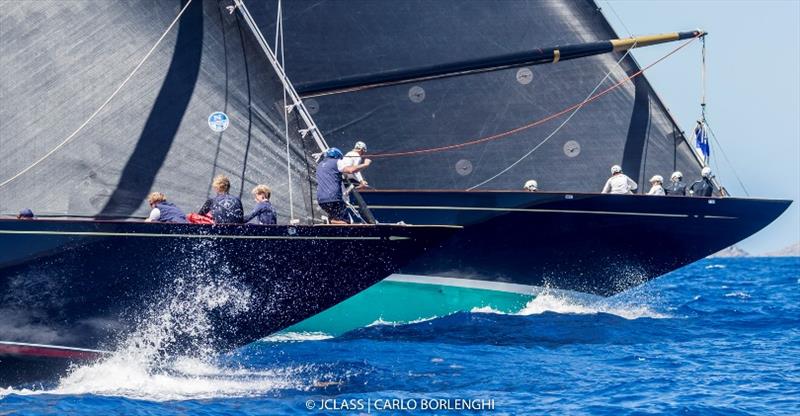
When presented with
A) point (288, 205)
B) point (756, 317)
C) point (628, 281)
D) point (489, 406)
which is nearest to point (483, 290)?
point (628, 281)

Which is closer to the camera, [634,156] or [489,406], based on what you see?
[489,406]

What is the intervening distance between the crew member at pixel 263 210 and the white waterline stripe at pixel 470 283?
7655 mm

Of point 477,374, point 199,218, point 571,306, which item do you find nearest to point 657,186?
point 571,306

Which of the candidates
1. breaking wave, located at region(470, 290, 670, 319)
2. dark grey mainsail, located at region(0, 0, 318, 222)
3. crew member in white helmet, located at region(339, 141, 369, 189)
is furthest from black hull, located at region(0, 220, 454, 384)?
breaking wave, located at region(470, 290, 670, 319)

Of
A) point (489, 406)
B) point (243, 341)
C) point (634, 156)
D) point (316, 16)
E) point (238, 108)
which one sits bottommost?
point (489, 406)

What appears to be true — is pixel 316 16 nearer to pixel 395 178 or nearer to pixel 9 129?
pixel 395 178

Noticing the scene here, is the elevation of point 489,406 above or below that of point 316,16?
below

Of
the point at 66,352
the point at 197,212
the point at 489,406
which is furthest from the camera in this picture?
the point at 197,212

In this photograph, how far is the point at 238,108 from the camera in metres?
15.1

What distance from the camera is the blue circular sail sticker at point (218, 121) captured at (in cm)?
1499

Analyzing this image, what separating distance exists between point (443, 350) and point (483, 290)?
5449mm

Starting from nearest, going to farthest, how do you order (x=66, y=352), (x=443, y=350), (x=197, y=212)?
(x=66, y=352), (x=197, y=212), (x=443, y=350)

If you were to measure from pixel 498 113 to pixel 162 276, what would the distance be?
11.0 meters

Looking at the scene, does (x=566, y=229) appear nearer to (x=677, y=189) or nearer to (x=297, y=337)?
(x=677, y=189)
